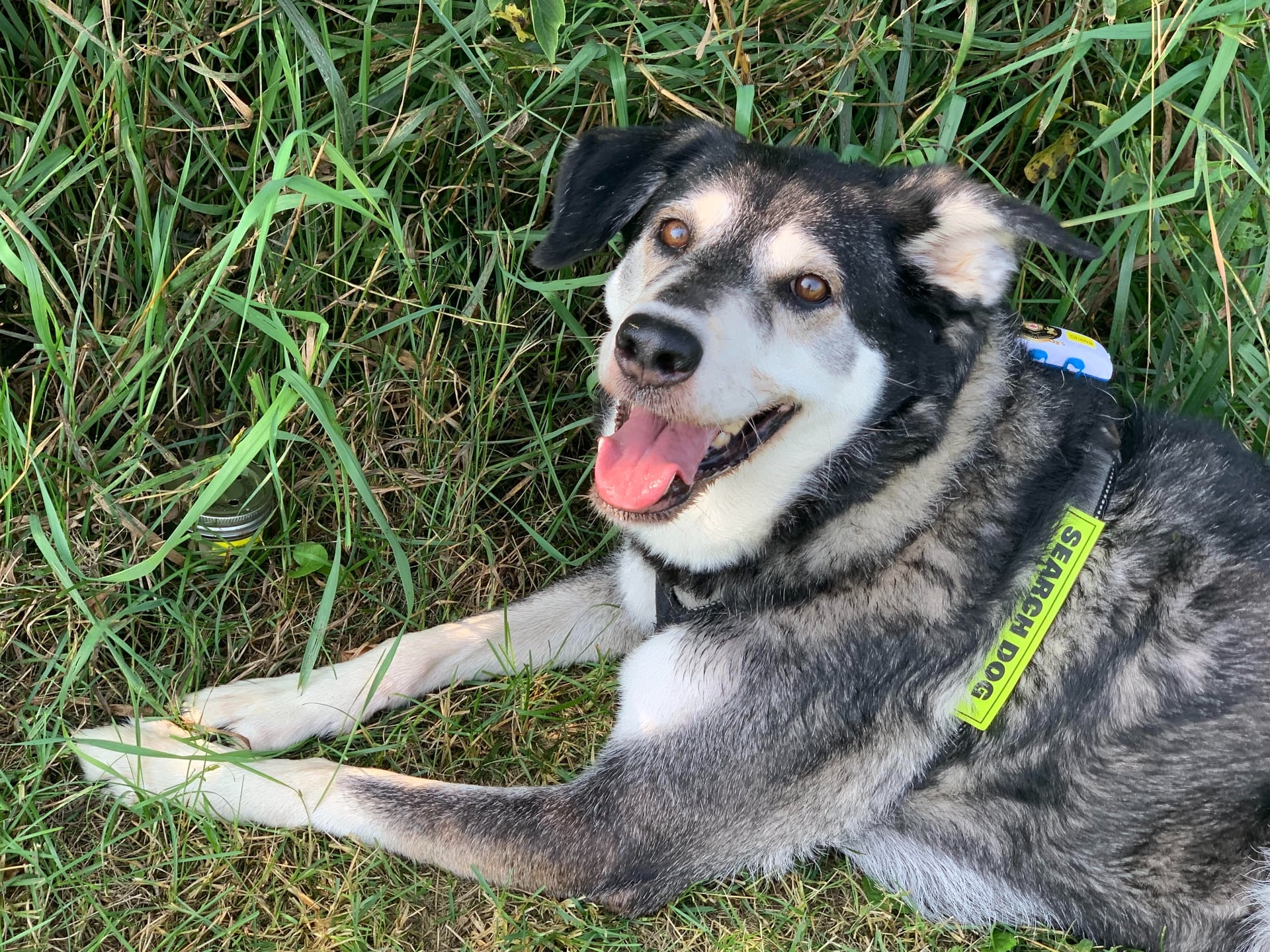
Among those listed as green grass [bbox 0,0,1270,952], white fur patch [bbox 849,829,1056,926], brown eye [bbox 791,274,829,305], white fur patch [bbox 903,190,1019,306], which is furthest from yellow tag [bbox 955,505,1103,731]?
brown eye [bbox 791,274,829,305]

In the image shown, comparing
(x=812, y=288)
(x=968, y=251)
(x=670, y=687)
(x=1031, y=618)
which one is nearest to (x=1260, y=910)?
(x=1031, y=618)

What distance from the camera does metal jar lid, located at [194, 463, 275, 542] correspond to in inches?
125

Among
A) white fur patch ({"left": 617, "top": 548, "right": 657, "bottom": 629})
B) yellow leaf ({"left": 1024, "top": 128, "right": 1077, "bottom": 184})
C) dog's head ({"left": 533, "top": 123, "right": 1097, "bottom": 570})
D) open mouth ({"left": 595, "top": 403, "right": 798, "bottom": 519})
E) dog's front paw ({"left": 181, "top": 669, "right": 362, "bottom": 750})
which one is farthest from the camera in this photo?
yellow leaf ({"left": 1024, "top": 128, "right": 1077, "bottom": 184})

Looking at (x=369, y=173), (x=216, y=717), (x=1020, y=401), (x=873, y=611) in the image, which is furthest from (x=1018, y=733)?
(x=369, y=173)

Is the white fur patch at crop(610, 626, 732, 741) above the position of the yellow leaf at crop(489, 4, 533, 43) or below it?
below

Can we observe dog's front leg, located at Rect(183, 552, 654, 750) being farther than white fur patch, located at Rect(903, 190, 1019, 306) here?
Yes

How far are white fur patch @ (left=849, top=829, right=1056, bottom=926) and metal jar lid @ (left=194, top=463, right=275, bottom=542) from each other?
1986mm

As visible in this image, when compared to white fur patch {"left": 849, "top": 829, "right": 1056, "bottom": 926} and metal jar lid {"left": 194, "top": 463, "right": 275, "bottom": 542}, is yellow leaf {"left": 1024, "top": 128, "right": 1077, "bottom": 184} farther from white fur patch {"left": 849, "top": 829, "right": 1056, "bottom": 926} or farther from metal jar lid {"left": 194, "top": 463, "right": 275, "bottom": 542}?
metal jar lid {"left": 194, "top": 463, "right": 275, "bottom": 542}

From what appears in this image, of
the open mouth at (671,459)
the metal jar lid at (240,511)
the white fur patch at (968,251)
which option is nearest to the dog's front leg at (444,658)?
the metal jar lid at (240,511)

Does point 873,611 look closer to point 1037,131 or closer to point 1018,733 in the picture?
point 1018,733

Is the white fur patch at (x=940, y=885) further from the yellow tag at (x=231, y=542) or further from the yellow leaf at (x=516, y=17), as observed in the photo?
the yellow leaf at (x=516, y=17)

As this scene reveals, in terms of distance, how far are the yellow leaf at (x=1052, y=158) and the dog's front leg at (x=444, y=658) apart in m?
1.91

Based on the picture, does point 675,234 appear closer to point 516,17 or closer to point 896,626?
point 516,17

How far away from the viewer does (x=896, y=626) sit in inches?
105
